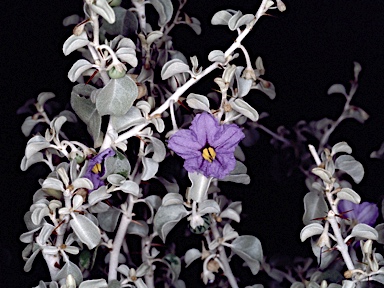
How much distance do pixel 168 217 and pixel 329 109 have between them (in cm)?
74

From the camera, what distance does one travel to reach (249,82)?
3.23 feet

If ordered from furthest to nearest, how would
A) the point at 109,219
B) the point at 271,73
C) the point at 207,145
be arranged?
the point at 271,73, the point at 109,219, the point at 207,145

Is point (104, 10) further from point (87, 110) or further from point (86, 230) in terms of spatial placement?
point (86, 230)

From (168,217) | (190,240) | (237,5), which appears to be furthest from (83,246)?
(237,5)

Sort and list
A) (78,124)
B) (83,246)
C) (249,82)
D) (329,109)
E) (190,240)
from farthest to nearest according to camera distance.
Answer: (329,109) → (190,240) → (78,124) → (83,246) → (249,82)

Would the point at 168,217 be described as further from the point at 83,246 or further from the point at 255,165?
the point at 255,165

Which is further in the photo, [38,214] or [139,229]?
[139,229]

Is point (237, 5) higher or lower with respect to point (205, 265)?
higher

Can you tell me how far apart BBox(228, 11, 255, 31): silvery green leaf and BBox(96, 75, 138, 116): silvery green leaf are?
0.15 meters

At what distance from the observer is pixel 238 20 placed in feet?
3.10

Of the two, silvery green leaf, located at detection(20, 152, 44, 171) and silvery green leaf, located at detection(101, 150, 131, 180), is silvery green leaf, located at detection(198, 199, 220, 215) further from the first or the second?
silvery green leaf, located at detection(20, 152, 44, 171)

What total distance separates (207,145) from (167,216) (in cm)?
11

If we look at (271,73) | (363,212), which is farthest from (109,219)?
(271,73)

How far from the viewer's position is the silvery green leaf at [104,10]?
34.3 inches
